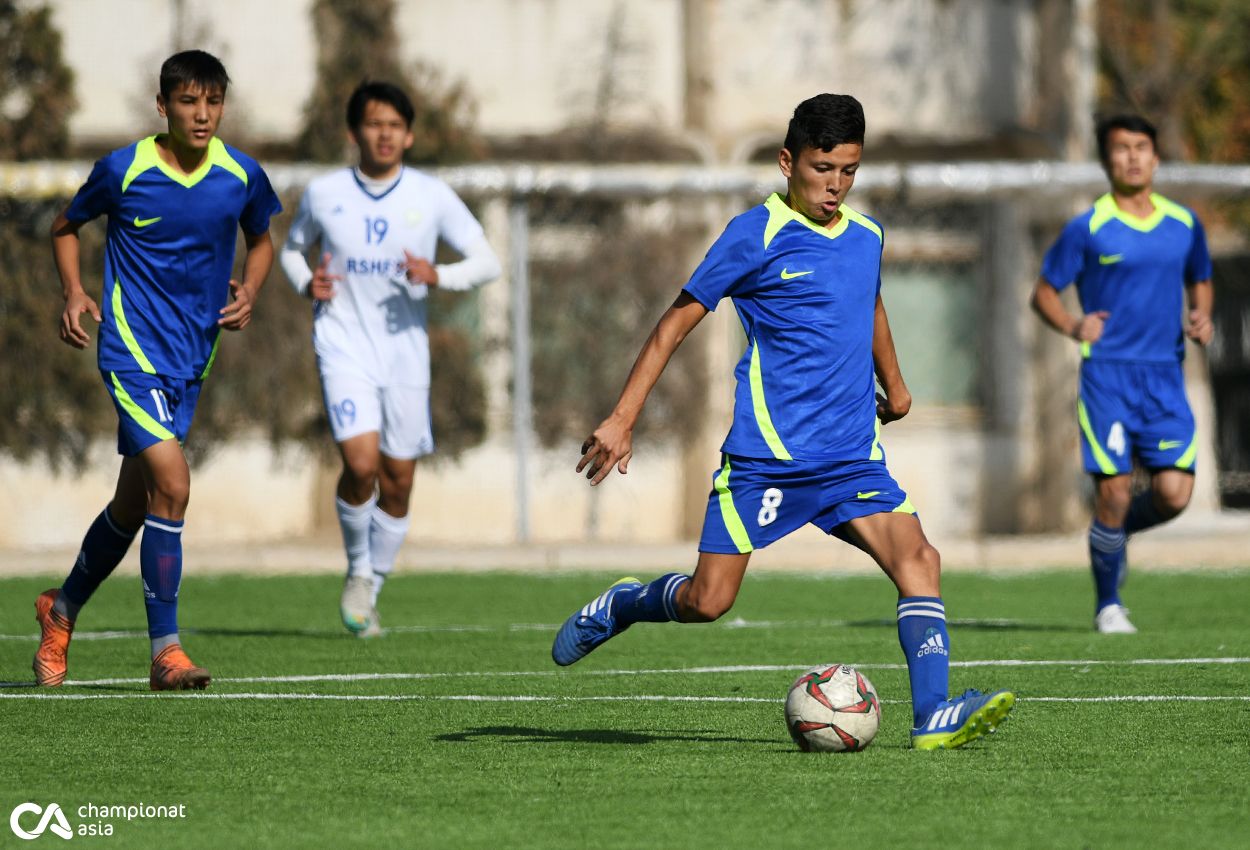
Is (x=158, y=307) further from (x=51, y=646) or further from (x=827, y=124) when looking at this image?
(x=827, y=124)

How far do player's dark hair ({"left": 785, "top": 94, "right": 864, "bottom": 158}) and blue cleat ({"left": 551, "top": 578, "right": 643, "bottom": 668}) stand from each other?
1.48m

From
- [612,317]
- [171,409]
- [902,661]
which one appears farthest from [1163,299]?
[612,317]

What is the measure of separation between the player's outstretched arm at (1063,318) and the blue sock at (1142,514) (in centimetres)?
81

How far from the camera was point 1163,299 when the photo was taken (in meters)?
10.9

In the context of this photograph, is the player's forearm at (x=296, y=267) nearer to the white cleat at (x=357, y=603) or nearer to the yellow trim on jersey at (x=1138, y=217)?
the white cleat at (x=357, y=603)

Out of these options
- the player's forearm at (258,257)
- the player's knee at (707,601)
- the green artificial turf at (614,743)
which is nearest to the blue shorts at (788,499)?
the player's knee at (707,601)

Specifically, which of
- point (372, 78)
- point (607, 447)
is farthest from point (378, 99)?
point (372, 78)

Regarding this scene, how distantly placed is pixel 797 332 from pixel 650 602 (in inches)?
37.4

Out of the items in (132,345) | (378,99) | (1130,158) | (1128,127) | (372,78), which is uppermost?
(372,78)

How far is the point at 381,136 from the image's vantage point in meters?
10.6

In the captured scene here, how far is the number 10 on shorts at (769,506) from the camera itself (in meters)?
6.86

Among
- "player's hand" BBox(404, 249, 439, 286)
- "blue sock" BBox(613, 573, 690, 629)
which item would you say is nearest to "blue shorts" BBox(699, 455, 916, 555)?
"blue sock" BBox(613, 573, 690, 629)

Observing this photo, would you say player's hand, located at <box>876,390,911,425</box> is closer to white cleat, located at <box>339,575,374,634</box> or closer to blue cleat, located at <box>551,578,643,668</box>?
blue cleat, located at <box>551,578,643,668</box>

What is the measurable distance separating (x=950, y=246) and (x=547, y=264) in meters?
4.01
